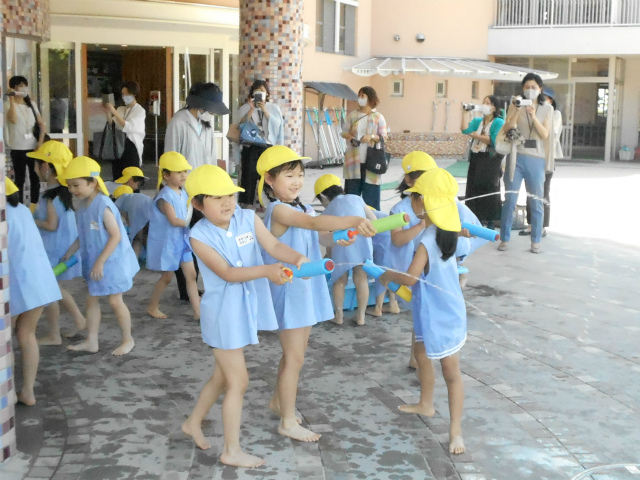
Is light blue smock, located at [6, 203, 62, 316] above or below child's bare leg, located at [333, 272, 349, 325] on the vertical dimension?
above

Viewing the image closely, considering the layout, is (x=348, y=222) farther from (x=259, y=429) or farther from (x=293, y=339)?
(x=259, y=429)

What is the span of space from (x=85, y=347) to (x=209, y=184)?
2.09 m

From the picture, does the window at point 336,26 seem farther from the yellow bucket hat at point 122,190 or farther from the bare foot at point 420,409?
the bare foot at point 420,409

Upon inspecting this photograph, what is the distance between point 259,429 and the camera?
3.87m

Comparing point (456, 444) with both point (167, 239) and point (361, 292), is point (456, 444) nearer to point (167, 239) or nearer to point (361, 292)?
point (361, 292)

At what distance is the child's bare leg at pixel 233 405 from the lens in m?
3.43

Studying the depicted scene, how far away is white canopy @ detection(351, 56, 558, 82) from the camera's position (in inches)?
857

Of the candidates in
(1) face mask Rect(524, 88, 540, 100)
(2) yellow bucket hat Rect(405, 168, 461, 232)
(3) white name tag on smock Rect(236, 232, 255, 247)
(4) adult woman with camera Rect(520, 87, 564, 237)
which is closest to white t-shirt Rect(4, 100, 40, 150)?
(1) face mask Rect(524, 88, 540, 100)

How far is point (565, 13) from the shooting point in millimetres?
23781

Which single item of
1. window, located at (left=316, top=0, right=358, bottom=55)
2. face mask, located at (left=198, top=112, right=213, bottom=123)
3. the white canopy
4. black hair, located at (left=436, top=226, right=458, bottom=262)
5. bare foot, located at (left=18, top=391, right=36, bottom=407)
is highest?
window, located at (left=316, top=0, right=358, bottom=55)

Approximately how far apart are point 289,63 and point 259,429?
6.12m

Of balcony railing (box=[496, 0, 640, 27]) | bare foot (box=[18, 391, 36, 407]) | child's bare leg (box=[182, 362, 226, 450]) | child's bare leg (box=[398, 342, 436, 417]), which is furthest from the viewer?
balcony railing (box=[496, 0, 640, 27])

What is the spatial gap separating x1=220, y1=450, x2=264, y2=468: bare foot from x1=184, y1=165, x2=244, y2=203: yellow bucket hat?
110 cm

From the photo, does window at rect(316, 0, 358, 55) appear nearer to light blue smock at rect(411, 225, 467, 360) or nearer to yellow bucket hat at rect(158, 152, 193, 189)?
yellow bucket hat at rect(158, 152, 193, 189)
